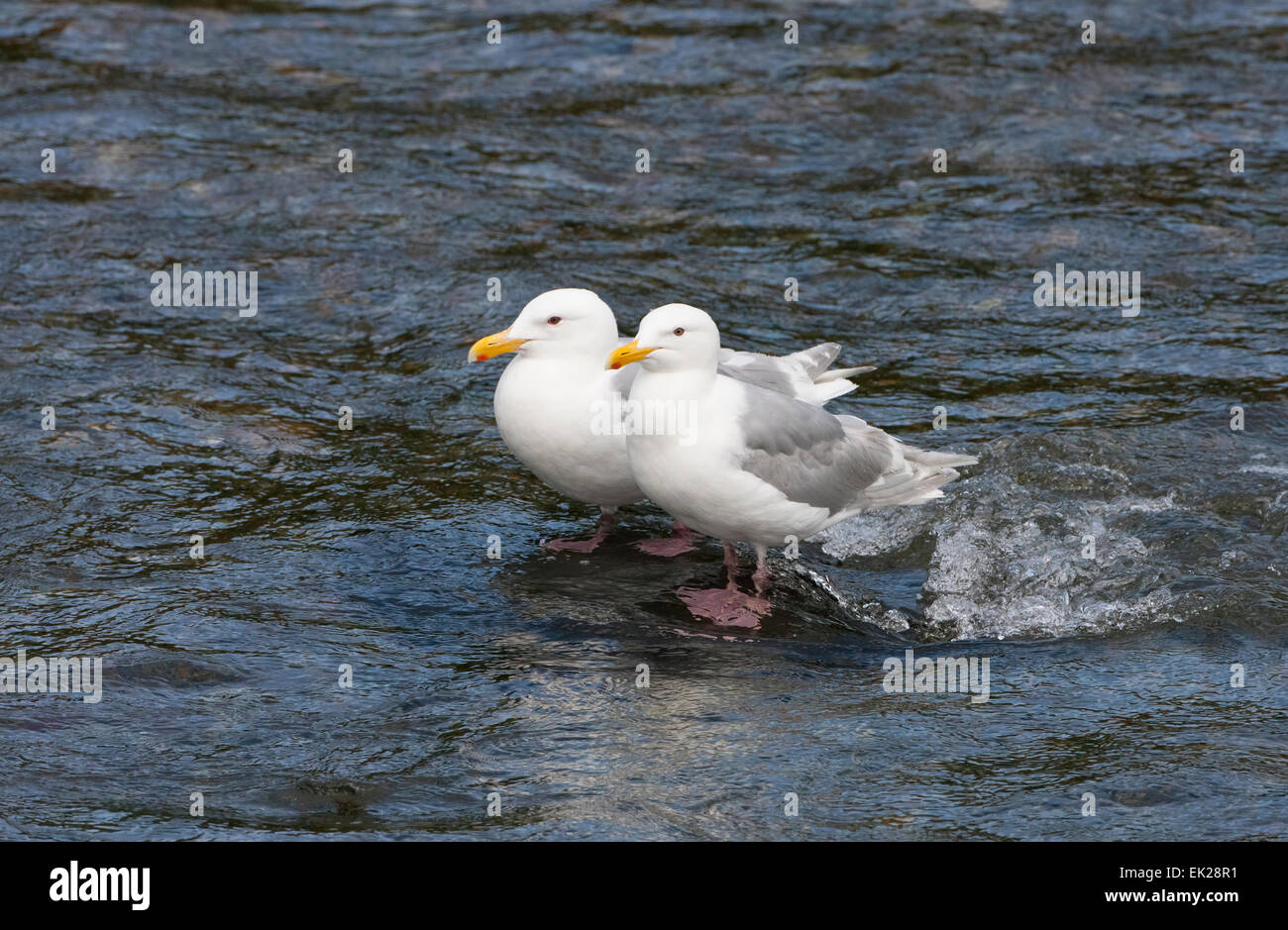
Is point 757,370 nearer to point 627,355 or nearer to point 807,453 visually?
point 807,453

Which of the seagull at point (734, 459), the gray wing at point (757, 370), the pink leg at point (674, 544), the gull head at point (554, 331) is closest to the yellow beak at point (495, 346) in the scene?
the gull head at point (554, 331)

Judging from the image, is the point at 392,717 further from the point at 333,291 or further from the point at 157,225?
the point at 157,225

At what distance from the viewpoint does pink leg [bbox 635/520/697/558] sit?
7770 mm

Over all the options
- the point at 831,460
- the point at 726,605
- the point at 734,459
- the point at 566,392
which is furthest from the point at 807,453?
the point at 566,392

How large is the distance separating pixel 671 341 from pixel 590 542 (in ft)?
4.97

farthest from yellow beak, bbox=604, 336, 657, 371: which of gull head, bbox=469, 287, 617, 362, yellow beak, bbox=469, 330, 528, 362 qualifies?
yellow beak, bbox=469, 330, 528, 362

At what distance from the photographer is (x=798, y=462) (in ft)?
22.9

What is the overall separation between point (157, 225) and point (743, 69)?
5.66 metres

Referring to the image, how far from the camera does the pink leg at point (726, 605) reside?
7.02 meters

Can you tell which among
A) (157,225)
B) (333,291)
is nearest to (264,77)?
(157,225)

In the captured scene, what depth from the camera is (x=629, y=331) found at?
33.2 feet

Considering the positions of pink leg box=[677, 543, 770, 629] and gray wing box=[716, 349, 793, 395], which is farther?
gray wing box=[716, 349, 793, 395]

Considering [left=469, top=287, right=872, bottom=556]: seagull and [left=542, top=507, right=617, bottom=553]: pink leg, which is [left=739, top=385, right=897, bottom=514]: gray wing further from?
[left=542, top=507, right=617, bottom=553]: pink leg

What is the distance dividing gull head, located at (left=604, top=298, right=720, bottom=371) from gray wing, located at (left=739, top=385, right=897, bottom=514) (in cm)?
37
